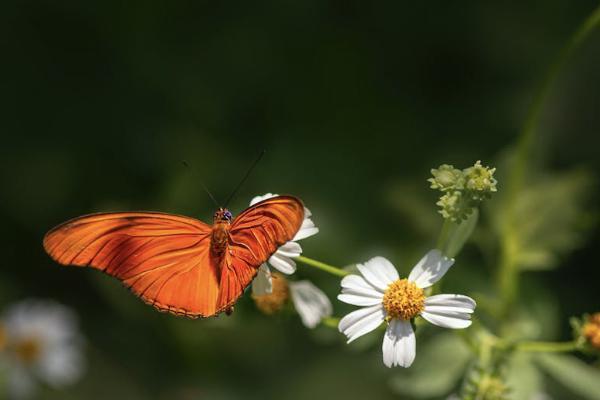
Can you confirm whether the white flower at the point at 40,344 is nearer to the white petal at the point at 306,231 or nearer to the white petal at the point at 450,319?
the white petal at the point at 306,231

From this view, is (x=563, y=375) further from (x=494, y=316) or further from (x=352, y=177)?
(x=352, y=177)

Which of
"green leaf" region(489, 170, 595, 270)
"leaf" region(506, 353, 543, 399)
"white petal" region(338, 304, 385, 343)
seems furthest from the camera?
"green leaf" region(489, 170, 595, 270)

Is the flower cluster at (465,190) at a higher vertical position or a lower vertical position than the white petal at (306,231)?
higher

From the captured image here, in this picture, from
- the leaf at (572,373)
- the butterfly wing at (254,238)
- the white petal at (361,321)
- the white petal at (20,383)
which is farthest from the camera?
the white petal at (20,383)

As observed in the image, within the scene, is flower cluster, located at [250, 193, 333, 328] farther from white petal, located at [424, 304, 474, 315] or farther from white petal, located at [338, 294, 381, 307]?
white petal, located at [424, 304, 474, 315]

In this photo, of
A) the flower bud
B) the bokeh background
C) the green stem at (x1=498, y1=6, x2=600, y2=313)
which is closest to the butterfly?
the flower bud

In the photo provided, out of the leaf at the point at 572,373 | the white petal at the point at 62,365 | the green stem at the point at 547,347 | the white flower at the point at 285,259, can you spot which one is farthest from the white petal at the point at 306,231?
the white petal at the point at 62,365
